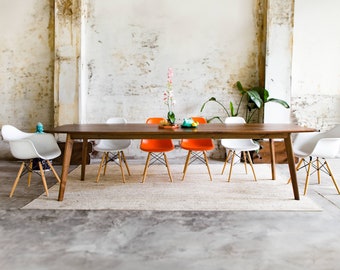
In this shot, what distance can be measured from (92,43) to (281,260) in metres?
4.96

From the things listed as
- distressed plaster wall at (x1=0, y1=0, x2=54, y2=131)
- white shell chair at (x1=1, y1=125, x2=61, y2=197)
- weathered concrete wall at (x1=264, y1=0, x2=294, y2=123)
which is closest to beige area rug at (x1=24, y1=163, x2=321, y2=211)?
white shell chair at (x1=1, y1=125, x2=61, y2=197)

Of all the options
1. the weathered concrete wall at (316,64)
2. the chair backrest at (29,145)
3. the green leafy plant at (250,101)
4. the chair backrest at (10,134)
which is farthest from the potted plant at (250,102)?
the chair backrest at (10,134)

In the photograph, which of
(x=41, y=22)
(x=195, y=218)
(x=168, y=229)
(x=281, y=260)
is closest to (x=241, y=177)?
(x=195, y=218)

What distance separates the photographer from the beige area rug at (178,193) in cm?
362

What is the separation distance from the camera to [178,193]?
4.10m

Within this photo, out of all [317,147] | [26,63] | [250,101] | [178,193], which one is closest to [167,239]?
[178,193]

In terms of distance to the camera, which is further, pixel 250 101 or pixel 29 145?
pixel 250 101

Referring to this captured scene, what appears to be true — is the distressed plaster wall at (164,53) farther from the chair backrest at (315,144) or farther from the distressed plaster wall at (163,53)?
the chair backrest at (315,144)

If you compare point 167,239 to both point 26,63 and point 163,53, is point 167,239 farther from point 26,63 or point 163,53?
point 26,63

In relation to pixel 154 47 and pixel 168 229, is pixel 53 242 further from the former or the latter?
pixel 154 47

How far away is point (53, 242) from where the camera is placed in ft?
8.98

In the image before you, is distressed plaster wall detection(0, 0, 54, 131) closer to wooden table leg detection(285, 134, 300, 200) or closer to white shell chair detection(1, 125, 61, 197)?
white shell chair detection(1, 125, 61, 197)

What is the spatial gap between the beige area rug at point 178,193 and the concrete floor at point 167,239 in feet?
0.57

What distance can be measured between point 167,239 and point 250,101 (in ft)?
12.3
